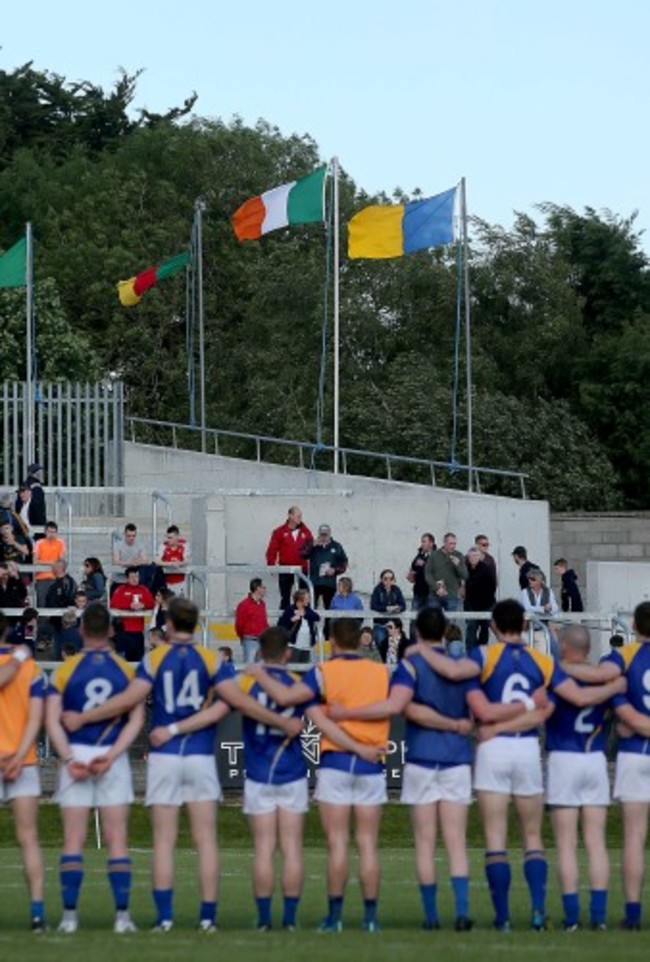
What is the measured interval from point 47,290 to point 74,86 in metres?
30.4

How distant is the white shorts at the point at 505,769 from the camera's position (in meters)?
15.7

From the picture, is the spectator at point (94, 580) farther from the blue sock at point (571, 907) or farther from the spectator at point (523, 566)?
the blue sock at point (571, 907)

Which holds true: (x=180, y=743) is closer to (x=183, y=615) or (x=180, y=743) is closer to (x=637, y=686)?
(x=183, y=615)

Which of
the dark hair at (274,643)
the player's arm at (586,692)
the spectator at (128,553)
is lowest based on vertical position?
the player's arm at (586,692)

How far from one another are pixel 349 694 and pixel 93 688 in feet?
5.08

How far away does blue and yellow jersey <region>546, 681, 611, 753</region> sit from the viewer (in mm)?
15898

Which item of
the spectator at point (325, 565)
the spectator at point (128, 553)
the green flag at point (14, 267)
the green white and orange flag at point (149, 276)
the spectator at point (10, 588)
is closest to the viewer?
the spectator at point (10, 588)

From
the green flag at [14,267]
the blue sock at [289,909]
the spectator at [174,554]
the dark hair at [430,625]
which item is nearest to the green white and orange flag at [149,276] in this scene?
the green flag at [14,267]

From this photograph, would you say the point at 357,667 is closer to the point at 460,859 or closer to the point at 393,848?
the point at 460,859

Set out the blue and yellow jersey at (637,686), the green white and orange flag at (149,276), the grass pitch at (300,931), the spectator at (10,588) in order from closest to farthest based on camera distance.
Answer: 1. the grass pitch at (300,931)
2. the blue and yellow jersey at (637,686)
3. the spectator at (10,588)
4. the green white and orange flag at (149,276)

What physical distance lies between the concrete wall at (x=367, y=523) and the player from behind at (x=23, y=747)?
1976 cm

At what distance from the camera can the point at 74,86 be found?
268 ft

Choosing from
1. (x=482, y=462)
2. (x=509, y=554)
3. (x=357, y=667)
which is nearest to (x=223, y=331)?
(x=482, y=462)

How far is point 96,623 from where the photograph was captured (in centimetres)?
1541
